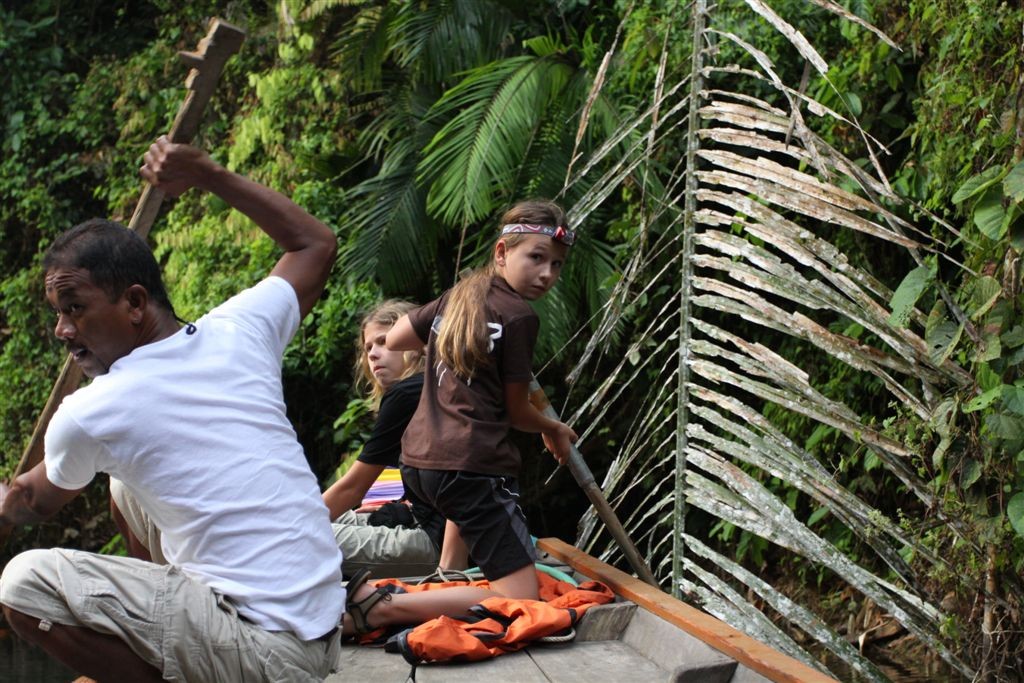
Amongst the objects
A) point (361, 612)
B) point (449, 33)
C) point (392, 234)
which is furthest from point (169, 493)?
point (449, 33)

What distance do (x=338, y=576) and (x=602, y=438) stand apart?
3873 millimetres

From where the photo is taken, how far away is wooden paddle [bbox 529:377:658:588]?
12.2 ft

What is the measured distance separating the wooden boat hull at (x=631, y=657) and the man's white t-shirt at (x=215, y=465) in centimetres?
79

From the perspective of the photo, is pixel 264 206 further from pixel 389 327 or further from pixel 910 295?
pixel 910 295

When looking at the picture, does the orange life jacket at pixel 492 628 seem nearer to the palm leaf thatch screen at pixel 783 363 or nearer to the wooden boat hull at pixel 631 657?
the wooden boat hull at pixel 631 657

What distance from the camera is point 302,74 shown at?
25.2 ft

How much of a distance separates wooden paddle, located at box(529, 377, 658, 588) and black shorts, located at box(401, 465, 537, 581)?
39cm

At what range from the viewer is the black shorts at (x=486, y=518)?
3.31m

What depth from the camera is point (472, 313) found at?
11.0 feet

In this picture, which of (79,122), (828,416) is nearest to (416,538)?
(828,416)

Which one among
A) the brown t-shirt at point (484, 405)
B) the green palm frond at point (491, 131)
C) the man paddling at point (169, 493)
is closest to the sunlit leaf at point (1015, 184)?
the brown t-shirt at point (484, 405)

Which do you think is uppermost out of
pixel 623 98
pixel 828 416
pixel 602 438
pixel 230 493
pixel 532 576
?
pixel 623 98

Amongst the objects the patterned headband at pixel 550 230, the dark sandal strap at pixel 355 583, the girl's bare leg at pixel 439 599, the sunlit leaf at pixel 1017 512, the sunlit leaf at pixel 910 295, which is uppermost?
the patterned headband at pixel 550 230

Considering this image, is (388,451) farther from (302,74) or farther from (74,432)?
(302,74)
